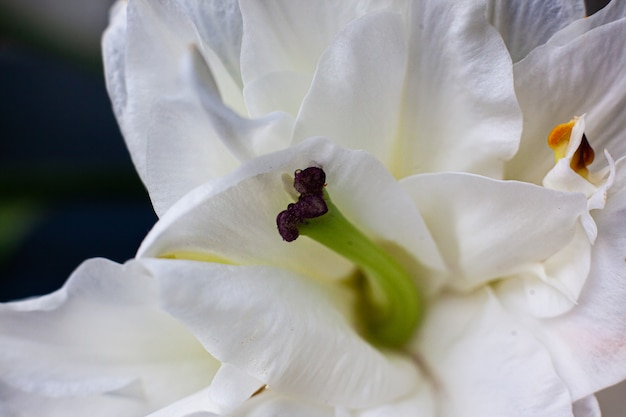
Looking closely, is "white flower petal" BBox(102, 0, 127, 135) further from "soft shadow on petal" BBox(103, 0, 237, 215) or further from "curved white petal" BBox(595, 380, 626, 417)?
"curved white petal" BBox(595, 380, 626, 417)

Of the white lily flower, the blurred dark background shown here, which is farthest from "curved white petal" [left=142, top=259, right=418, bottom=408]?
the blurred dark background

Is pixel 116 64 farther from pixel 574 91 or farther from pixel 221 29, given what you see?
pixel 574 91

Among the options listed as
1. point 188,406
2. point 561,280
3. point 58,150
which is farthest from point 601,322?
point 58,150

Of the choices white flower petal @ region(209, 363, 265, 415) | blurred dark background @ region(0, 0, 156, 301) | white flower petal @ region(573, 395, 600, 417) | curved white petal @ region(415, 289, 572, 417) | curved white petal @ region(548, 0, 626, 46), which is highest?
curved white petal @ region(548, 0, 626, 46)

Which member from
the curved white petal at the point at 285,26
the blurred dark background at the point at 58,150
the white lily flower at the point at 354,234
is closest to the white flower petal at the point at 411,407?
the white lily flower at the point at 354,234

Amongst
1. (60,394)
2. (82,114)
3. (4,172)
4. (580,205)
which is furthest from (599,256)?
(82,114)

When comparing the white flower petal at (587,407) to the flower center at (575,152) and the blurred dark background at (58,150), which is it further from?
the blurred dark background at (58,150)
